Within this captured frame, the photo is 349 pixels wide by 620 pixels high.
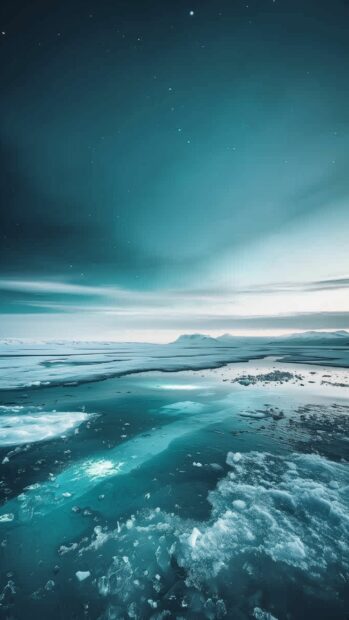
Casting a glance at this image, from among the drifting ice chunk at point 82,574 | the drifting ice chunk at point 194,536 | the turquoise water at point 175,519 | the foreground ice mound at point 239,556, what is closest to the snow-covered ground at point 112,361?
the turquoise water at point 175,519

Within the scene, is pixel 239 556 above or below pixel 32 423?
below

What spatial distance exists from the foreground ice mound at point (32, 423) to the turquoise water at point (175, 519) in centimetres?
8

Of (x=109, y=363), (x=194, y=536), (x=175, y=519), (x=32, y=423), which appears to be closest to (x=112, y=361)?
(x=109, y=363)

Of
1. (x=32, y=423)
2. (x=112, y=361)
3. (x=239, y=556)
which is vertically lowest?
(x=112, y=361)

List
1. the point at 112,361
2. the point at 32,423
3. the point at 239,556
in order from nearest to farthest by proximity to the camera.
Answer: the point at 239,556 < the point at 32,423 < the point at 112,361

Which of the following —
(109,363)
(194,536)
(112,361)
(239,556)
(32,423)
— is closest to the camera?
(239,556)

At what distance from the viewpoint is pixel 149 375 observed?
72.6 ft

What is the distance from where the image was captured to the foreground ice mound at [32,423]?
27.1 feet

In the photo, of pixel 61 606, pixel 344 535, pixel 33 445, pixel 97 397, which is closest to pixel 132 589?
pixel 61 606

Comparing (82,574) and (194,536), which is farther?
(194,536)

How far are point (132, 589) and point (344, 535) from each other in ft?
12.1

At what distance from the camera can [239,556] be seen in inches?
158

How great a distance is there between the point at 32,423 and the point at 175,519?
23.7ft

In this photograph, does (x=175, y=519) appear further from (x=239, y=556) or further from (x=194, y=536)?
(x=239, y=556)
